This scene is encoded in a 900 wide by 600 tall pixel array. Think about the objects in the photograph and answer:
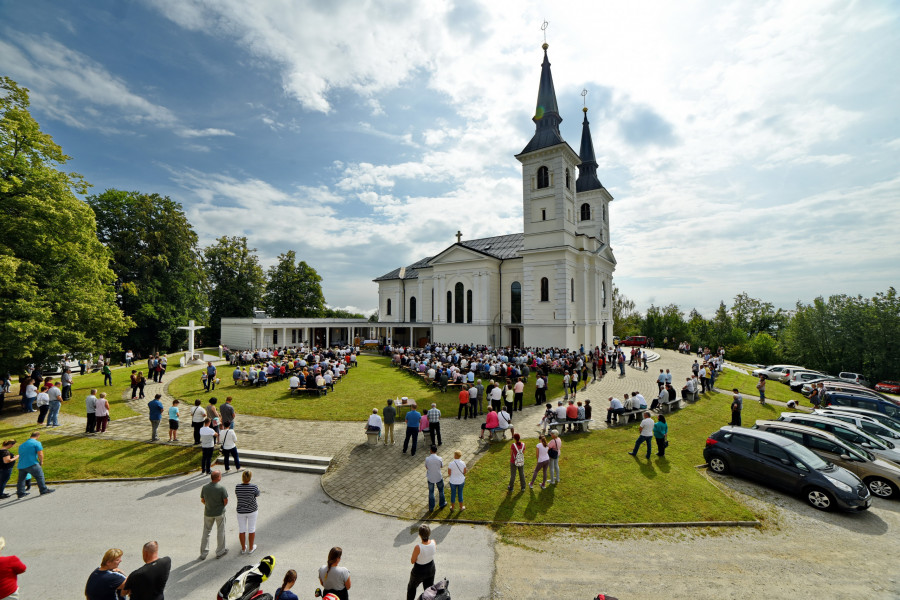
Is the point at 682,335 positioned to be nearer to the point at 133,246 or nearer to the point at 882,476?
the point at 882,476

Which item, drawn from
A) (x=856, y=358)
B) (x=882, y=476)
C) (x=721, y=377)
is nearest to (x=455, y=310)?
(x=721, y=377)

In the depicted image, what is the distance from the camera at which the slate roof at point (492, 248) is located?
3459 centimetres

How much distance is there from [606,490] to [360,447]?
724cm

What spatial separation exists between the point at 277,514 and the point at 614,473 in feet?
27.9

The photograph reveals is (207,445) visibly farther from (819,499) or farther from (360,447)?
(819,499)

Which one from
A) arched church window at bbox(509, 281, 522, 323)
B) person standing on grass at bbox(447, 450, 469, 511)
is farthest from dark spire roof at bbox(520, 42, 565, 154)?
person standing on grass at bbox(447, 450, 469, 511)

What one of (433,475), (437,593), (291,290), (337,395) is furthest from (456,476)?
(291,290)

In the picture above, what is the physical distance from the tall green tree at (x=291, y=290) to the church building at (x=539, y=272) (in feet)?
46.5

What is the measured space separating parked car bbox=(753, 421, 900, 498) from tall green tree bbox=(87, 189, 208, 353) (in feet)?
131

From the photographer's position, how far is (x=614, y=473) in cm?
962

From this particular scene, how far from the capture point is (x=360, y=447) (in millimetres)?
11344

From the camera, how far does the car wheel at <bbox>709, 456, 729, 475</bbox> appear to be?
10230 mm

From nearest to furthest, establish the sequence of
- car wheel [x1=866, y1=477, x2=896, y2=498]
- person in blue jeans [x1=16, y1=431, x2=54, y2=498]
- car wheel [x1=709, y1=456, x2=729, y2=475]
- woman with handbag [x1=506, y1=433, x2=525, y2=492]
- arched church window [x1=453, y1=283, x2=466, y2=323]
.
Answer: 1. person in blue jeans [x1=16, y1=431, x2=54, y2=498]
2. woman with handbag [x1=506, y1=433, x2=525, y2=492]
3. car wheel [x1=866, y1=477, x2=896, y2=498]
4. car wheel [x1=709, y1=456, x2=729, y2=475]
5. arched church window [x1=453, y1=283, x2=466, y2=323]

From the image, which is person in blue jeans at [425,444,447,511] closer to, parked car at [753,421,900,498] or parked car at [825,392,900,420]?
parked car at [753,421,900,498]
